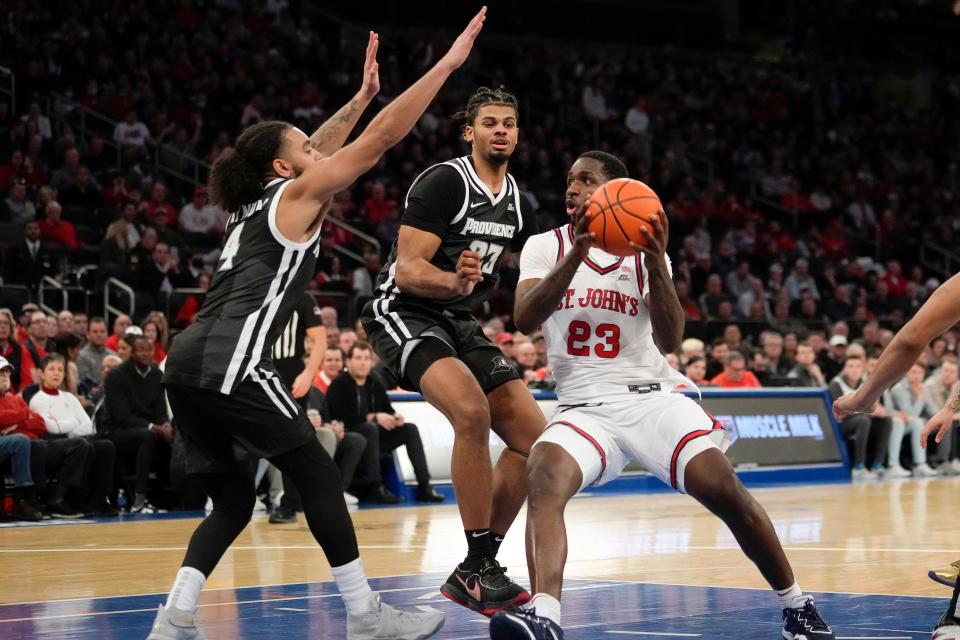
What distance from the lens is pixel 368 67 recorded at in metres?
6.33

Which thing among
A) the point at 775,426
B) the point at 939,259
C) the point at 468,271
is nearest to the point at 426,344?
the point at 468,271

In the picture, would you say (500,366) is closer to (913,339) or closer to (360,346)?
(913,339)

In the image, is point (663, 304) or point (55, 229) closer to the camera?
point (663, 304)

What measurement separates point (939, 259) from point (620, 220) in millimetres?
24601

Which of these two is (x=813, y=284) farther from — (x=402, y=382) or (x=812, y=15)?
(x=402, y=382)

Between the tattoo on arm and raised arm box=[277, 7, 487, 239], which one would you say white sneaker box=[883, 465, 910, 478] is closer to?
the tattoo on arm

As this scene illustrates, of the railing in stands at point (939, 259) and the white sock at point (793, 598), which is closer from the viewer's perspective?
the white sock at point (793, 598)

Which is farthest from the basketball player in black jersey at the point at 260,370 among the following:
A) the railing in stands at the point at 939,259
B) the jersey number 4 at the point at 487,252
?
the railing in stands at the point at 939,259

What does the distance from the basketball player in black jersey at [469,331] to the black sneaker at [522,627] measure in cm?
97

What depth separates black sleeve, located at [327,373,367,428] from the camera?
44.3ft

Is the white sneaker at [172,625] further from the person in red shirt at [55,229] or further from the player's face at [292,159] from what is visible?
the person in red shirt at [55,229]

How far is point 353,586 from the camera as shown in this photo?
5402mm

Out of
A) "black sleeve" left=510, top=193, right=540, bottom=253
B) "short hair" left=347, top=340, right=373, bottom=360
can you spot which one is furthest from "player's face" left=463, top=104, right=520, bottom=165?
"short hair" left=347, top=340, right=373, bottom=360

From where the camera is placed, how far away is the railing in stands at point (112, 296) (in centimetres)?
1570
